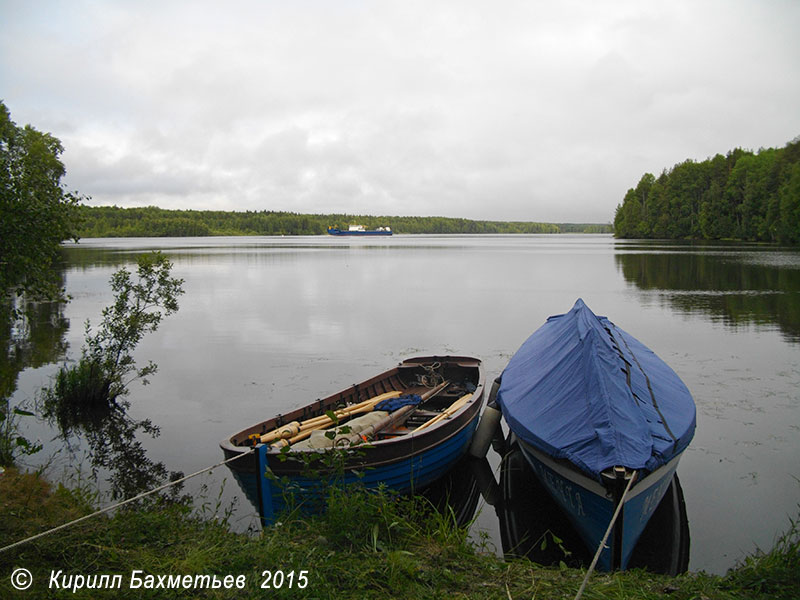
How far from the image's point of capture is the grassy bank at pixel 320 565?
4.49 meters

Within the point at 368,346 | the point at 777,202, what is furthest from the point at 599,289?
the point at 777,202

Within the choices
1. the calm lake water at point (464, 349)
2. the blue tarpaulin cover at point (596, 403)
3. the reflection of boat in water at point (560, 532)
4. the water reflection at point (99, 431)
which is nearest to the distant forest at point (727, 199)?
the calm lake water at point (464, 349)

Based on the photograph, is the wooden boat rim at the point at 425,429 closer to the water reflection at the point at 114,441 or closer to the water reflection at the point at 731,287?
the water reflection at the point at 114,441

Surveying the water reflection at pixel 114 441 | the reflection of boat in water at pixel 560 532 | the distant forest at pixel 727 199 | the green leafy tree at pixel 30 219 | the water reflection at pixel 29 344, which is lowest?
the reflection of boat in water at pixel 560 532

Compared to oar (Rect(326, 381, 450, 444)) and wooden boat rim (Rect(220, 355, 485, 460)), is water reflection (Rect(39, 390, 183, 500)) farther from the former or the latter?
oar (Rect(326, 381, 450, 444))

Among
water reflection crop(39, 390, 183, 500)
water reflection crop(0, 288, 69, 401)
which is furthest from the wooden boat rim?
water reflection crop(0, 288, 69, 401)

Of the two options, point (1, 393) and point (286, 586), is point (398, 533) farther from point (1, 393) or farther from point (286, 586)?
point (1, 393)

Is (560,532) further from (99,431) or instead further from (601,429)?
(99,431)

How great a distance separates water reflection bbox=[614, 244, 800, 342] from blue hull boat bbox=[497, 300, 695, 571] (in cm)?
1534

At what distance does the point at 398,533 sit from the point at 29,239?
6324 mm

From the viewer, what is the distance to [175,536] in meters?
5.57

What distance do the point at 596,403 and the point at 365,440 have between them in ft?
9.74

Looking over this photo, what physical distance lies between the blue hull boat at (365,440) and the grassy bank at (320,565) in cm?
56

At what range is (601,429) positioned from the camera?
6688mm
